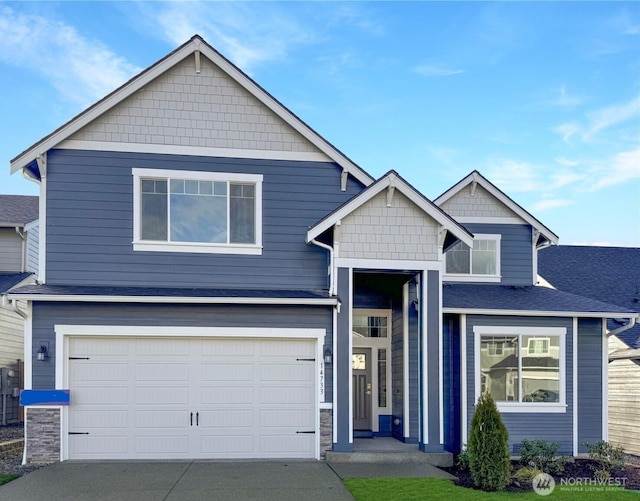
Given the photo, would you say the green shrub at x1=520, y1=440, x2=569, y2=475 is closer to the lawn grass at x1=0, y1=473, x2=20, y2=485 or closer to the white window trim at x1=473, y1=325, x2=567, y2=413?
the white window trim at x1=473, y1=325, x2=567, y2=413

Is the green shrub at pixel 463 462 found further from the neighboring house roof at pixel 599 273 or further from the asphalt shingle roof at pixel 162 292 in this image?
the neighboring house roof at pixel 599 273

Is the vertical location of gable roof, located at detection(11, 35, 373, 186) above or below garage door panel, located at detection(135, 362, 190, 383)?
above

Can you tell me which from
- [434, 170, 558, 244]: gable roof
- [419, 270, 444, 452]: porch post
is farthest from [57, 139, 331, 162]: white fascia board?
[434, 170, 558, 244]: gable roof

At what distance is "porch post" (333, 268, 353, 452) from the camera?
1117 cm

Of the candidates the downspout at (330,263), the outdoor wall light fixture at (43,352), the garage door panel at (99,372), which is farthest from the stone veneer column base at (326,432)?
the outdoor wall light fixture at (43,352)

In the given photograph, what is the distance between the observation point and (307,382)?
1166cm

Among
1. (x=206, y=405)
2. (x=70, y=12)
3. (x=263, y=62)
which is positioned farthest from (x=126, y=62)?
(x=206, y=405)

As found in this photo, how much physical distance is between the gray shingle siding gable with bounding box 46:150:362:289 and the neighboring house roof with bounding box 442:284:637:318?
118 inches

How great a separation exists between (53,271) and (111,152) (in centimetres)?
250

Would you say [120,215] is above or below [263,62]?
below

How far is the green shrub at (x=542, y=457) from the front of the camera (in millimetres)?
11070

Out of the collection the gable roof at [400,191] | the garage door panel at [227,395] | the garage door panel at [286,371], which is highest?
the gable roof at [400,191]

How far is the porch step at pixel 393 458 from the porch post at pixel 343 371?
13 cm

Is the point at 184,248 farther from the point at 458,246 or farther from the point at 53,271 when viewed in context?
the point at 458,246
